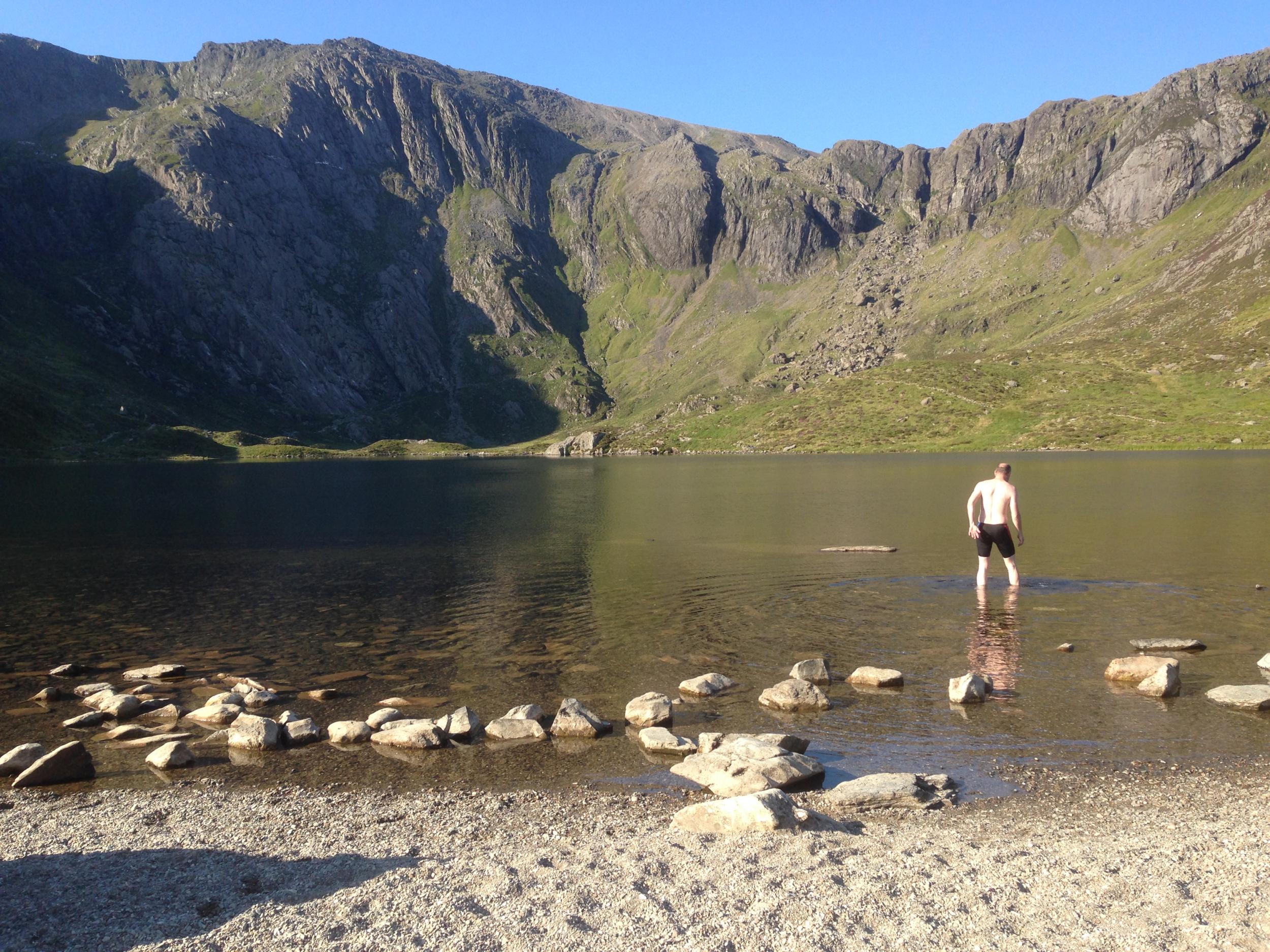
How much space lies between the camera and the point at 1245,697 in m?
20.5

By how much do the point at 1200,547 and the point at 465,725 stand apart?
4723 cm

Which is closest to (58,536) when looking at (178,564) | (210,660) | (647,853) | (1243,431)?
(178,564)

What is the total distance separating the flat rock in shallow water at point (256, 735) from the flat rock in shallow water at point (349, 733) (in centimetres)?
125

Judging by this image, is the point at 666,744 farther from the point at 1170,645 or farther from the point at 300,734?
the point at 1170,645

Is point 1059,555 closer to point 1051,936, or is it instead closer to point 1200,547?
point 1200,547

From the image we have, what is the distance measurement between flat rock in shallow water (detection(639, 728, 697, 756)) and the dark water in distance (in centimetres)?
60

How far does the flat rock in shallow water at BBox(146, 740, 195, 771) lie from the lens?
1856 cm

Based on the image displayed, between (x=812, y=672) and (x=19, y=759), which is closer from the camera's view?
(x=19, y=759)

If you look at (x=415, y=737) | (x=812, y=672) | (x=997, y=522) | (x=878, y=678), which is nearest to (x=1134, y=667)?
(x=878, y=678)

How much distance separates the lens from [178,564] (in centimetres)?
5100

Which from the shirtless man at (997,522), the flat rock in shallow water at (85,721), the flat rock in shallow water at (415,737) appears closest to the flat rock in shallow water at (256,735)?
the flat rock in shallow water at (415,737)

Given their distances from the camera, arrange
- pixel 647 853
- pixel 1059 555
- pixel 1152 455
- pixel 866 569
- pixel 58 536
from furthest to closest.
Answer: pixel 1152 455 < pixel 58 536 < pixel 1059 555 < pixel 866 569 < pixel 647 853

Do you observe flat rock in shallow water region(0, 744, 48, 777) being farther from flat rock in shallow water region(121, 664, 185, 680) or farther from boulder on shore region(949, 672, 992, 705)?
boulder on shore region(949, 672, 992, 705)

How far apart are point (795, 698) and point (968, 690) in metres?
4.67
